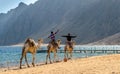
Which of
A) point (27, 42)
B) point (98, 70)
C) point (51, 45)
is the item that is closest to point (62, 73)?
point (98, 70)

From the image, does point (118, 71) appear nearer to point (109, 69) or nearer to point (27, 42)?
point (109, 69)

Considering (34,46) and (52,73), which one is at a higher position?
(34,46)

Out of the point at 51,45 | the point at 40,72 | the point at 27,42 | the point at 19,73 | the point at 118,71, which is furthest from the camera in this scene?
the point at 51,45

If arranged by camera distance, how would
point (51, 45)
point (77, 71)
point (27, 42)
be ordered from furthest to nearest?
point (51, 45) < point (27, 42) < point (77, 71)

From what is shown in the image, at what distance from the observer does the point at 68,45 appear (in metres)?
39.1

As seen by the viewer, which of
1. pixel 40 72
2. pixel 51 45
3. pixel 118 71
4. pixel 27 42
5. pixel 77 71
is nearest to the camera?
pixel 118 71

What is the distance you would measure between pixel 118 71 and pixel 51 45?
706 inches

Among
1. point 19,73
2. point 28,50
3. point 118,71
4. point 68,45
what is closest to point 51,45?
point 68,45

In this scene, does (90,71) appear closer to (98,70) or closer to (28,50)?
(98,70)

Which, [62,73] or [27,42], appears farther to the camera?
[27,42]

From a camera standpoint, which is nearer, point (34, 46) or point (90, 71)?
point (90, 71)

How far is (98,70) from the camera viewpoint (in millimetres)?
20875

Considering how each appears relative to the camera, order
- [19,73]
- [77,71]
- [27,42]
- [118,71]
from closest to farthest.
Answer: [118,71] < [77,71] < [19,73] < [27,42]

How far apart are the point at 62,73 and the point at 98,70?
2241 millimetres
